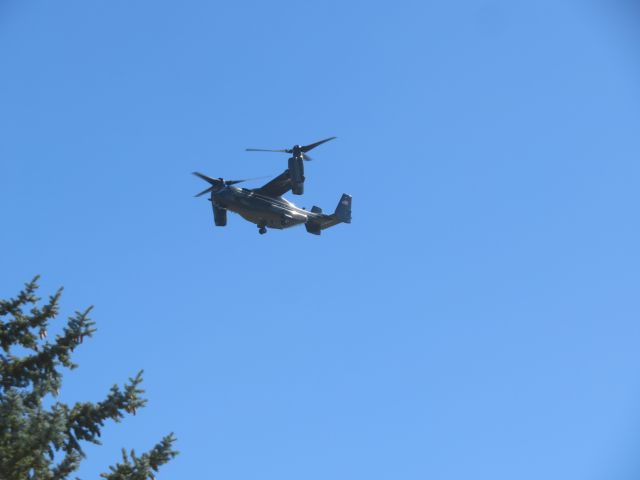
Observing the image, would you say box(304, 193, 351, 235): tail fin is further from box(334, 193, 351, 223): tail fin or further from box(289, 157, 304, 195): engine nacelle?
box(289, 157, 304, 195): engine nacelle

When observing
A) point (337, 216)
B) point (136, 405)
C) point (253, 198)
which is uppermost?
point (337, 216)

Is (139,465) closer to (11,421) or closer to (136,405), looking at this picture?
(136,405)

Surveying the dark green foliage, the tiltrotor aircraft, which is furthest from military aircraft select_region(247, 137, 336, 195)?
the dark green foliage

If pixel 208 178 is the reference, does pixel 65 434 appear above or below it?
below

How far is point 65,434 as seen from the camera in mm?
15172

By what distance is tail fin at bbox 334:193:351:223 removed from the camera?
174 ft

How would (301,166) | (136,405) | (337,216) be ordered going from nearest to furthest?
(136,405) < (301,166) < (337,216)

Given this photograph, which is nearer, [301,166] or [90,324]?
[90,324]

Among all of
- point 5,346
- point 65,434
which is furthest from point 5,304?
point 65,434

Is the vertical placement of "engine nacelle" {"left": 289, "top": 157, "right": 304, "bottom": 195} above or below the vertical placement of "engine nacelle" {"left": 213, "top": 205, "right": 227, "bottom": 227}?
above

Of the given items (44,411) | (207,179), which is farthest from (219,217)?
(44,411)

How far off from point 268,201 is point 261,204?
627 millimetres

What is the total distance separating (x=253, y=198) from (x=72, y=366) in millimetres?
31108

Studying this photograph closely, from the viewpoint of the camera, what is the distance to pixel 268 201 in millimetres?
47625
